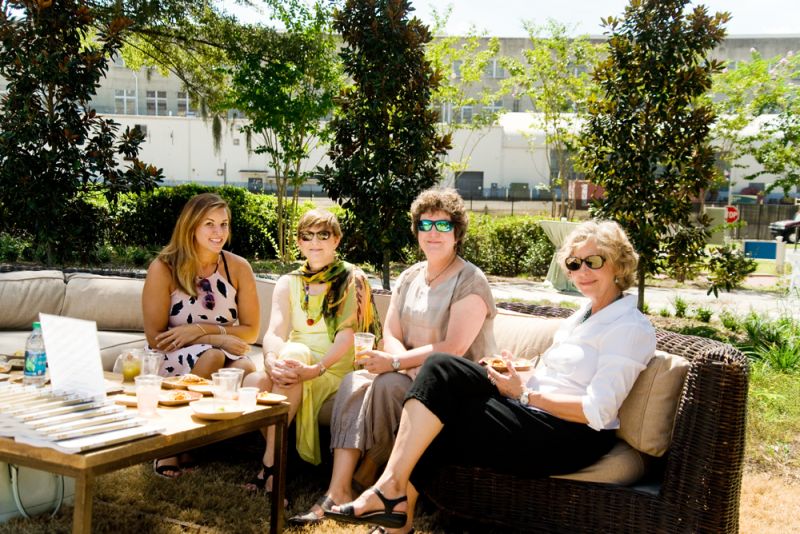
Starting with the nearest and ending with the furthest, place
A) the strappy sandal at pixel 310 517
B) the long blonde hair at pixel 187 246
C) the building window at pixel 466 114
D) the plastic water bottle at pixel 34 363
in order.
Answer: the plastic water bottle at pixel 34 363 → the strappy sandal at pixel 310 517 → the long blonde hair at pixel 187 246 → the building window at pixel 466 114

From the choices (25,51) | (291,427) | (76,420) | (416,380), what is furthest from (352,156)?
(76,420)


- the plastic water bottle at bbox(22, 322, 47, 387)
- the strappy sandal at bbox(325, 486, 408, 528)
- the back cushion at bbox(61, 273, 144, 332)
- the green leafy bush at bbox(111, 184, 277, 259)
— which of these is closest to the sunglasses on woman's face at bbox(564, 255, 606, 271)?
the strappy sandal at bbox(325, 486, 408, 528)

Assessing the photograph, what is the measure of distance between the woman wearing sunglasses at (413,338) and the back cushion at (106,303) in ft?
7.29

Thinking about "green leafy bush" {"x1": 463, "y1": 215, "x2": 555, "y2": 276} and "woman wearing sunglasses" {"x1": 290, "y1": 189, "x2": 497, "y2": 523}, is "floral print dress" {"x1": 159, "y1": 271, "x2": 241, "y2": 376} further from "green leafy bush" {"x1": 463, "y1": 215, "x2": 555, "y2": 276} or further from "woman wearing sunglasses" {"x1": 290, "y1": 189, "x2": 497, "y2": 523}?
"green leafy bush" {"x1": 463, "y1": 215, "x2": 555, "y2": 276}

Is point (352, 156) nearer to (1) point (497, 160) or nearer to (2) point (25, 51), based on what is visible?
(2) point (25, 51)

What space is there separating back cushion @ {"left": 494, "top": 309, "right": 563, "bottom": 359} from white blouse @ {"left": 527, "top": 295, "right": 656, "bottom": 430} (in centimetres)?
49

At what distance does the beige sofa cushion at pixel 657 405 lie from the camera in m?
2.93

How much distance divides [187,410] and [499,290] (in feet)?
28.8

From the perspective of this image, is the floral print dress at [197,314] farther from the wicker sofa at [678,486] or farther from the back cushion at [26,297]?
the wicker sofa at [678,486]

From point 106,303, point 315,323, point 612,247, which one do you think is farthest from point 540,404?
point 106,303


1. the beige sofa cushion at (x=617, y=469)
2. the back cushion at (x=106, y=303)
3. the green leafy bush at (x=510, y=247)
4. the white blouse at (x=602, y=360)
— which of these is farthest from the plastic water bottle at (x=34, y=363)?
the green leafy bush at (x=510, y=247)

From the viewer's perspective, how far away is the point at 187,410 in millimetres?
2816

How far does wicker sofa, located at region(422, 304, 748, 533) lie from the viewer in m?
Result: 2.73

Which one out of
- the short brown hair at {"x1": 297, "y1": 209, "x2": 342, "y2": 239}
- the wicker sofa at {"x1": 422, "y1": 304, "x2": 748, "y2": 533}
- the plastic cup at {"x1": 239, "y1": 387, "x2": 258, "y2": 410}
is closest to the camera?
the wicker sofa at {"x1": 422, "y1": 304, "x2": 748, "y2": 533}
